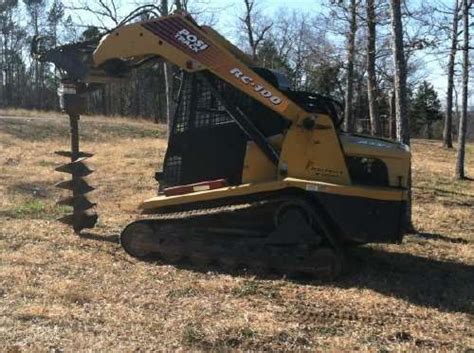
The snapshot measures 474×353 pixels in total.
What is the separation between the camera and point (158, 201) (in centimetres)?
791

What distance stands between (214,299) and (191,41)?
298cm

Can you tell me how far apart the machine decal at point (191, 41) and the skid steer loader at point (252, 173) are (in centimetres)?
1

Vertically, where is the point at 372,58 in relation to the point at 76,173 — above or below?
above

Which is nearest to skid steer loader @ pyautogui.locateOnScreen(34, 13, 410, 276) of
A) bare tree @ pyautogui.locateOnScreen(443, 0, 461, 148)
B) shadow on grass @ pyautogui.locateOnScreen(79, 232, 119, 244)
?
shadow on grass @ pyautogui.locateOnScreen(79, 232, 119, 244)

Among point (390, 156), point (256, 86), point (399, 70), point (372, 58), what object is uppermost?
point (372, 58)

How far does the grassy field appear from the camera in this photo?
5.20 metres

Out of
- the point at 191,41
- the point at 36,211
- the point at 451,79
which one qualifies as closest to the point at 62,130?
the point at 451,79

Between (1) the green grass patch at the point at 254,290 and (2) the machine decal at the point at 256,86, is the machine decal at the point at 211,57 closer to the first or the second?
(2) the machine decal at the point at 256,86

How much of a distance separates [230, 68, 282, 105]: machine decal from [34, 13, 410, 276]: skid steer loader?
1cm

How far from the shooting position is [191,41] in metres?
7.54

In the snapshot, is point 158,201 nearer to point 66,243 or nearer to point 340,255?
point 66,243

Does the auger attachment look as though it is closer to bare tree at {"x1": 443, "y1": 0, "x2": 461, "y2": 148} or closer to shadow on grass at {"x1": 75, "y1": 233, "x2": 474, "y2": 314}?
shadow on grass at {"x1": 75, "y1": 233, "x2": 474, "y2": 314}

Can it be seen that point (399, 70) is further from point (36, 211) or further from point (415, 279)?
point (36, 211)

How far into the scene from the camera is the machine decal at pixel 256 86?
7.20m
